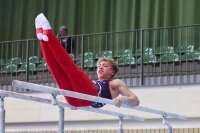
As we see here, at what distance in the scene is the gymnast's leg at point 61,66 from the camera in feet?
Answer: 16.9

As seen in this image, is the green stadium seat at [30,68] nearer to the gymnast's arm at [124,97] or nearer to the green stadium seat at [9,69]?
the green stadium seat at [9,69]

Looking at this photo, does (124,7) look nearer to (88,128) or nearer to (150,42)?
(150,42)

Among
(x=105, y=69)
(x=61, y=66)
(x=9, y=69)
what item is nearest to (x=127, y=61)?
(x=9, y=69)

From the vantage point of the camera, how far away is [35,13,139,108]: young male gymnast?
16.9 ft

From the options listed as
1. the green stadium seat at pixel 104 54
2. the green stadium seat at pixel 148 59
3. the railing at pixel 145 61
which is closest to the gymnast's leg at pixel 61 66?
the railing at pixel 145 61

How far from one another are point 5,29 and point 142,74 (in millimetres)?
5684

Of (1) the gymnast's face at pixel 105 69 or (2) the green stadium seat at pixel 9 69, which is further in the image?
(2) the green stadium seat at pixel 9 69

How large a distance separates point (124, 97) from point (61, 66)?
0.72m

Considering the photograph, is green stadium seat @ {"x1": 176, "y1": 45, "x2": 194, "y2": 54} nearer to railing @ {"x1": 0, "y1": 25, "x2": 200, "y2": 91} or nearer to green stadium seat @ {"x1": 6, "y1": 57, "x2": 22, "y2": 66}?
railing @ {"x1": 0, "y1": 25, "x2": 200, "y2": 91}

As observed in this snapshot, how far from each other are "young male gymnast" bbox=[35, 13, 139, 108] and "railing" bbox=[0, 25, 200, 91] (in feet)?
13.1

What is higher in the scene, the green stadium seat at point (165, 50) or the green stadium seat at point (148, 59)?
the green stadium seat at point (165, 50)

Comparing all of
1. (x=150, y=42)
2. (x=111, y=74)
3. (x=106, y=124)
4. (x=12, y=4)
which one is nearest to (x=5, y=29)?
(x=12, y=4)

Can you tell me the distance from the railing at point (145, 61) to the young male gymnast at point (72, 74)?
3990 millimetres

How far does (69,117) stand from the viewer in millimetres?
10820
